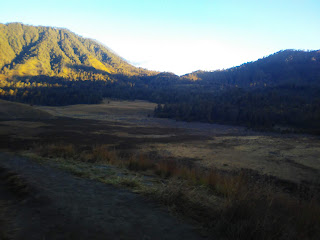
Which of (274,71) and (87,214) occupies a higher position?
(274,71)

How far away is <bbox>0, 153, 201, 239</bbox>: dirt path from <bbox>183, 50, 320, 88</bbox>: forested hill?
13562cm

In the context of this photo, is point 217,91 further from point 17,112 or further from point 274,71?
point 17,112

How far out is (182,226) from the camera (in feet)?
11.1

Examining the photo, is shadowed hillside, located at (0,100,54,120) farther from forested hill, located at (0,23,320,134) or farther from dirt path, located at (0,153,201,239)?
dirt path, located at (0,153,201,239)

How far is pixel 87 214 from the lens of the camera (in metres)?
3.65

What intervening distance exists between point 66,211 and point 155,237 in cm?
175

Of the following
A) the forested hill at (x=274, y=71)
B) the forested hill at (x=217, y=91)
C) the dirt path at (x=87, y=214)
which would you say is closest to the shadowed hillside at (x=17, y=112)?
the forested hill at (x=217, y=91)

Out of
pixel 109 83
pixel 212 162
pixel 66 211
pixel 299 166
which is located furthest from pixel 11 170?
pixel 109 83

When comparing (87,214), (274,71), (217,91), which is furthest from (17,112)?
(274,71)

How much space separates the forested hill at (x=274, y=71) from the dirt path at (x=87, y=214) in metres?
136

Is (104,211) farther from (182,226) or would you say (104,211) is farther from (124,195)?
(182,226)

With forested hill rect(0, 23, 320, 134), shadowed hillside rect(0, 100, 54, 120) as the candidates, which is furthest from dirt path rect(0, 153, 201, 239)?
forested hill rect(0, 23, 320, 134)

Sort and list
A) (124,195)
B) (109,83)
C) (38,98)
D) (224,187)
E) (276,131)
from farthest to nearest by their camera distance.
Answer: (109,83), (38,98), (276,131), (224,187), (124,195)

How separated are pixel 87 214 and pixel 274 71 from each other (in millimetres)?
172288
